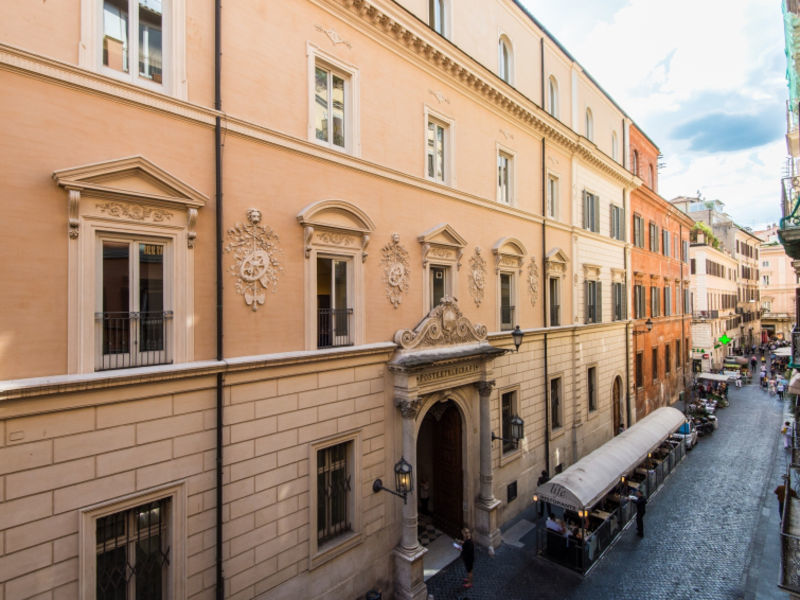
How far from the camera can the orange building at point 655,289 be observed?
83.0 feet

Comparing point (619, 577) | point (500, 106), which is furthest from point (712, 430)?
point (500, 106)

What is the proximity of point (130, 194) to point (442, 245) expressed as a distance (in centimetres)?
783

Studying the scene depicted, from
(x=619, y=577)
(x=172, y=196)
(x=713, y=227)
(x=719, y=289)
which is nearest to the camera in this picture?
(x=172, y=196)

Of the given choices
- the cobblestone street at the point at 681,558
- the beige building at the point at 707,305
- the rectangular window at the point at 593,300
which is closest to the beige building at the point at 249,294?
the cobblestone street at the point at 681,558

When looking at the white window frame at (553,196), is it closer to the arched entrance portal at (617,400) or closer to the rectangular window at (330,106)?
the arched entrance portal at (617,400)

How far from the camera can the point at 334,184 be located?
9.70 metres

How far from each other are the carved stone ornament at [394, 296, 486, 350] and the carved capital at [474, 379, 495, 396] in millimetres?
1310

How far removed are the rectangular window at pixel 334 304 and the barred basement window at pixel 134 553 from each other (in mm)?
→ 4250

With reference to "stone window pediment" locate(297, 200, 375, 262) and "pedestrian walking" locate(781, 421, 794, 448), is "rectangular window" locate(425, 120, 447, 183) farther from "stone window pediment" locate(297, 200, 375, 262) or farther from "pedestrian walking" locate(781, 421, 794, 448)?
"pedestrian walking" locate(781, 421, 794, 448)

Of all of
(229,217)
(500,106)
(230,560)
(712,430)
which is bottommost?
(712,430)

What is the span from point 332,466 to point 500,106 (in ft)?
40.9

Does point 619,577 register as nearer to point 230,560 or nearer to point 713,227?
point 230,560

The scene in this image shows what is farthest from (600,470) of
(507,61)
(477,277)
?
(507,61)

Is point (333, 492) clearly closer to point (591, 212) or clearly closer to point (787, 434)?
point (591, 212)
